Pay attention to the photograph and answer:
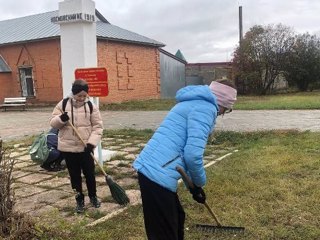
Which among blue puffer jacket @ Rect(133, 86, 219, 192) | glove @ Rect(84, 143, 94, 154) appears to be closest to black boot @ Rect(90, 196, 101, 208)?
glove @ Rect(84, 143, 94, 154)

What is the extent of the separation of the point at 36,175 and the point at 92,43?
2.57 m

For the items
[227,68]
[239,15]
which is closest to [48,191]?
[227,68]

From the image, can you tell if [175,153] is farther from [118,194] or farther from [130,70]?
[130,70]

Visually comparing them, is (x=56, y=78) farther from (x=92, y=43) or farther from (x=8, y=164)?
(x=8, y=164)

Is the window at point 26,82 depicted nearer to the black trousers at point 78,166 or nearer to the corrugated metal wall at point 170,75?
the corrugated metal wall at point 170,75

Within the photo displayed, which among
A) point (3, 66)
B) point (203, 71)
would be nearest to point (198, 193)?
point (3, 66)

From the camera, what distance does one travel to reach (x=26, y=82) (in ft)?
86.7

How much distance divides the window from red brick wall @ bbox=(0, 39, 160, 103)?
0.29 metres

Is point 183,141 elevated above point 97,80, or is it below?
below

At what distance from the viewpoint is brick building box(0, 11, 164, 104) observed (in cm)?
2448

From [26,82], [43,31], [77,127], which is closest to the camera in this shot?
[77,127]

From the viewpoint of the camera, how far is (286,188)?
5.54m

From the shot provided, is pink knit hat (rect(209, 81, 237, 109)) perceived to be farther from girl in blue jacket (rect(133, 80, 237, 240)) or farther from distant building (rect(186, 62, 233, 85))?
distant building (rect(186, 62, 233, 85))

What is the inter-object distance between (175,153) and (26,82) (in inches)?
986
